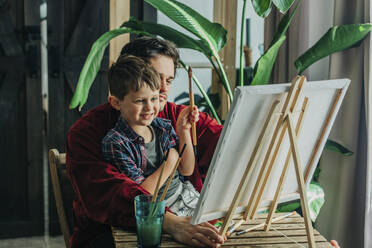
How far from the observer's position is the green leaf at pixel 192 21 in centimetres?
217

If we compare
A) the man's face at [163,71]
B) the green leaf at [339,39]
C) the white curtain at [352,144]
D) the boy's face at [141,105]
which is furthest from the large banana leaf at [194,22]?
the boy's face at [141,105]

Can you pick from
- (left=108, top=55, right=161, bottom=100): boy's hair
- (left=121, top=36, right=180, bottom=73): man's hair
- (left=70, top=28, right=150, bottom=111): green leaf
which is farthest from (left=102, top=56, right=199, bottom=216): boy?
(left=70, top=28, right=150, bottom=111): green leaf

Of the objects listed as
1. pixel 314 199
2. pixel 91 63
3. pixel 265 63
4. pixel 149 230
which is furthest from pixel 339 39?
pixel 149 230

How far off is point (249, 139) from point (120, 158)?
0.45 m

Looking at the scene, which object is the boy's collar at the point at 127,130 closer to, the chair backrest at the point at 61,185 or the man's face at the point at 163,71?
the man's face at the point at 163,71

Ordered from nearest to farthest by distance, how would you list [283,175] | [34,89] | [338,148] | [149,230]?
[149,230]
[283,175]
[338,148]
[34,89]

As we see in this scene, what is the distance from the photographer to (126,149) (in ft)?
4.81

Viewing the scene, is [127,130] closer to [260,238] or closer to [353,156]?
[260,238]

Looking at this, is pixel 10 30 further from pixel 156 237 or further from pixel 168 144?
pixel 156 237

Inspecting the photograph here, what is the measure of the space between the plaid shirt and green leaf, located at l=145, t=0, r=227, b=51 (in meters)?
0.75

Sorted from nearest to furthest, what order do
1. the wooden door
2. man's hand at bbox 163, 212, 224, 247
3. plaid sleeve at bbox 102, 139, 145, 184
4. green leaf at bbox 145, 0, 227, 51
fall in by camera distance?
man's hand at bbox 163, 212, 224, 247, plaid sleeve at bbox 102, 139, 145, 184, green leaf at bbox 145, 0, 227, 51, the wooden door

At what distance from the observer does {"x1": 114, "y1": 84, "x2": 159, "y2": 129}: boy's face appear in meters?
1.45

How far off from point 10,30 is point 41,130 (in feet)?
2.23

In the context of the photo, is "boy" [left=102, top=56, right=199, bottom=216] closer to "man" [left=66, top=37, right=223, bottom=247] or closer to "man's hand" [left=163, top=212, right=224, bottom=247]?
"man" [left=66, top=37, right=223, bottom=247]
